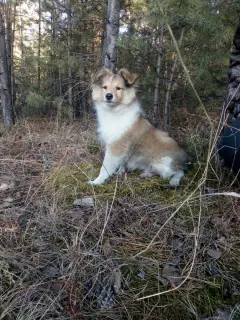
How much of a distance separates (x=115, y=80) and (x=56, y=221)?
2.01 metres

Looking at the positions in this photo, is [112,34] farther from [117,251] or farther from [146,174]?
[117,251]

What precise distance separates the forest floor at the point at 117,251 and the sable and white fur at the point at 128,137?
0.37 metres

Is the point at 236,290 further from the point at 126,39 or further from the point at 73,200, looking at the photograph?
the point at 126,39

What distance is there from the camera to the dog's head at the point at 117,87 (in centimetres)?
354

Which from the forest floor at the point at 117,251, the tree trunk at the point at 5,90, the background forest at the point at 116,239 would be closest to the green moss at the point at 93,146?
the background forest at the point at 116,239

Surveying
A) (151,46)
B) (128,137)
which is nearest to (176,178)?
(128,137)

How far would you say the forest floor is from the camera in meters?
1.79

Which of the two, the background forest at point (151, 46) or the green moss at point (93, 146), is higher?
the background forest at point (151, 46)

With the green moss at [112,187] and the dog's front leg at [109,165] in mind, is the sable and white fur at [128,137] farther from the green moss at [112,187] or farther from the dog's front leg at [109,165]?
the green moss at [112,187]

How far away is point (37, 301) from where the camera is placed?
174 centimetres

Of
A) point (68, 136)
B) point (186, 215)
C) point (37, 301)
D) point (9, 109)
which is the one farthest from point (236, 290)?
point (9, 109)

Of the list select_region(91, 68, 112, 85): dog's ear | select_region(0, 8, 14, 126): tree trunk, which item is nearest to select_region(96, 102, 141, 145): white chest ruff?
select_region(91, 68, 112, 85): dog's ear

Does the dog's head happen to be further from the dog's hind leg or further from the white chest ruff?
the dog's hind leg

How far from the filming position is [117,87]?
3.58 metres
